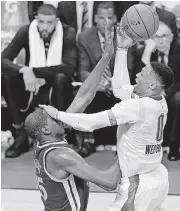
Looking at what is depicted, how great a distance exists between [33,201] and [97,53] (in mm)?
2057

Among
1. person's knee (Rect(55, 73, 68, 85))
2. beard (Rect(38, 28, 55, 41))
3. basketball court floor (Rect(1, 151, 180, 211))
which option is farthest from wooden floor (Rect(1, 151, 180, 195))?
beard (Rect(38, 28, 55, 41))

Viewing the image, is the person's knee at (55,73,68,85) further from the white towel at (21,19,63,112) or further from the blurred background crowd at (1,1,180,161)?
the white towel at (21,19,63,112)

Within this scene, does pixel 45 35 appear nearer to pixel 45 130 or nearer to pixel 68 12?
pixel 68 12

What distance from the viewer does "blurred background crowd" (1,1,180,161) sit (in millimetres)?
6699

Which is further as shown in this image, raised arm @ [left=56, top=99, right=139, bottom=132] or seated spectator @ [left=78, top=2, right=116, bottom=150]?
seated spectator @ [left=78, top=2, right=116, bottom=150]

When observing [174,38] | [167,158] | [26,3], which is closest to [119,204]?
[167,158]

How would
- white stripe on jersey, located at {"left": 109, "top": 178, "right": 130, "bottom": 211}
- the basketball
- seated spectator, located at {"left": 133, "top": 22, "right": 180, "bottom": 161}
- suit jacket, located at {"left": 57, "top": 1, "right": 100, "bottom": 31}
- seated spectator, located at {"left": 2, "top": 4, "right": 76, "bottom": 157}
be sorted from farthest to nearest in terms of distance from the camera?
suit jacket, located at {"left": 57, "top": 1, "right": 100, "bottom": 31}
seated spectator, located at {"left": 2, "top": 4, "right": 76, "bottom": 157}
seated spectator, located at {"left": 133, "top": 22, "right": 180, "bottom": 161}
the basketball
white stripe on jersey, located at {"left": 109, "top": 178, "right": 130, "bottom": 211}

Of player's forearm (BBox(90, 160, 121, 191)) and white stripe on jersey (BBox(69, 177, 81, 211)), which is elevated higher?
player's forearm (BBox(90, 160, 121, 191))

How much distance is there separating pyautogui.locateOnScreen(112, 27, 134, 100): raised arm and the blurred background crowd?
2.59 meters

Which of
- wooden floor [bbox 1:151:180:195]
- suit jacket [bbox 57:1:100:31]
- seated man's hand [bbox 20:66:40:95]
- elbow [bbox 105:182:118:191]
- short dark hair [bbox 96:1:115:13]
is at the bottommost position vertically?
wooden floor [bbox 1:151:180:195]

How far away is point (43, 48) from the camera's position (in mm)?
6922

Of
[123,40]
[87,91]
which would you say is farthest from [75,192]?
[123,40]

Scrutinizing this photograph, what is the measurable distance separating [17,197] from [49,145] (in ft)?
6.94

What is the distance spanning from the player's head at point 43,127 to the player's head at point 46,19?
3.25m
